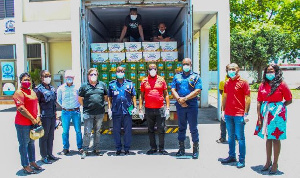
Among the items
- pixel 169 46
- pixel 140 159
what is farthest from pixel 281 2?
pixel 140 159

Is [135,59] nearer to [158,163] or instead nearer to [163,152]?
[163,152]

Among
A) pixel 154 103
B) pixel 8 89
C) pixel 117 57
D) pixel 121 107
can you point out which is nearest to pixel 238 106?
pixel 154 103

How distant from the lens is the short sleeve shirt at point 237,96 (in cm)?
575

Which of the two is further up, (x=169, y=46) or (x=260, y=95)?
(x=169, y=46)

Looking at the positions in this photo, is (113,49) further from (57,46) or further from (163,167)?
(57,46)

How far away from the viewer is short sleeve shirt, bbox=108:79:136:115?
22.3ft

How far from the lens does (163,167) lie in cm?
586

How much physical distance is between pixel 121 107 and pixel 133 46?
1771 mm

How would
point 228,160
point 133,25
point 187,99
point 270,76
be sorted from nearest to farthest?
point 270,76
point 228,160
point 187,99
point 133,25

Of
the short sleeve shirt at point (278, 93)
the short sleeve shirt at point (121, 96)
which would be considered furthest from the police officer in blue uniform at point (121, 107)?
the short sleeve shirt at point (278, 93)

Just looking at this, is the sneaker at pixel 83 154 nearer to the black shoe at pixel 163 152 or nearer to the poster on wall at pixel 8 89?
the black shoe at pixel 163 152

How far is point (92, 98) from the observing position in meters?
6.59

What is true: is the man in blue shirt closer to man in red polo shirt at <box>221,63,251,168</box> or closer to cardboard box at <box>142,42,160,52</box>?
cardboard box at <box>142,42,160,52</box>

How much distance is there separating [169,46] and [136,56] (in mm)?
837
